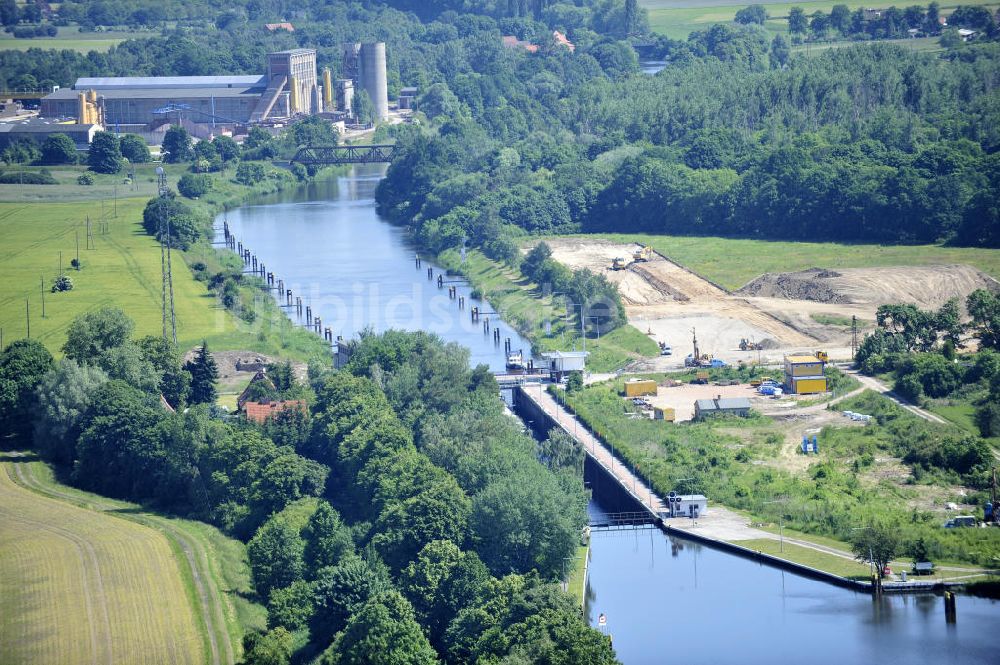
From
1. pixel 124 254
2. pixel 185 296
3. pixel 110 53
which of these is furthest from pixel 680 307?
pixel 110 53

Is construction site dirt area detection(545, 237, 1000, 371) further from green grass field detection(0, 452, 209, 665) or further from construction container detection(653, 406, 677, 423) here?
green grass field detection(0, 452, 209, 665)

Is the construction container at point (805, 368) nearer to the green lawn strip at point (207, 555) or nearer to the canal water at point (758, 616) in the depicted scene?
the canal water at point (758, 616)

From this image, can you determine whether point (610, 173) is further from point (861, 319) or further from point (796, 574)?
point (796, 574)

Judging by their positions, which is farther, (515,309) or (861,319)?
(515,309)

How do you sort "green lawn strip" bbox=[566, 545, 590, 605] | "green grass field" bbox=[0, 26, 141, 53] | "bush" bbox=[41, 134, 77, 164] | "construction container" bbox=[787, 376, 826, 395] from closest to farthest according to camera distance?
1. "green lawn strip" bbox=[566, 545, 590, 605]
2. "construction container" bbox=[787, 376, 826, 395]
3. "bush" bbox=[41, 134, 77, 164]
4. "green grass field" bbox=[0, 26, 141, 53]

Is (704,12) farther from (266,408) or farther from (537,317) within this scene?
(266,408)

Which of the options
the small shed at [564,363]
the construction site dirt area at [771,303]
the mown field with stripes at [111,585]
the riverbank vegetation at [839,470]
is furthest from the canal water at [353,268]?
the mown field with stripes at [111,585]

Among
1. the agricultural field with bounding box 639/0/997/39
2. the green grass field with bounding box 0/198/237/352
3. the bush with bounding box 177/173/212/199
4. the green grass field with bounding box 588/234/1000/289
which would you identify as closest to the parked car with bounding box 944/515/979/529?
the green grass field with bounding box 588/234/1000/289
